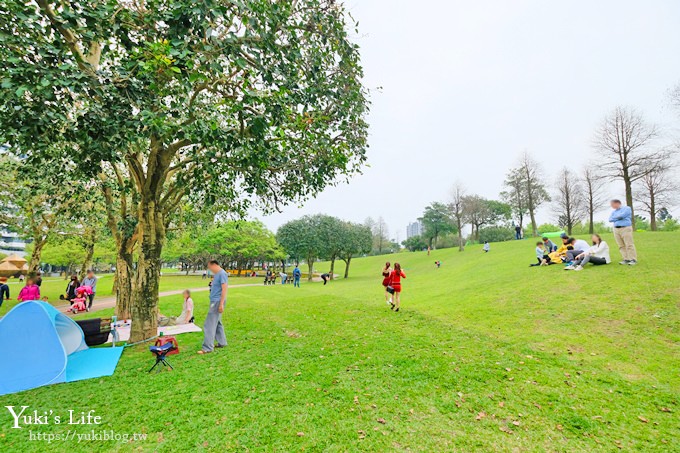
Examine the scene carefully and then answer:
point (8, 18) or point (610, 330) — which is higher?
point (8, 18)

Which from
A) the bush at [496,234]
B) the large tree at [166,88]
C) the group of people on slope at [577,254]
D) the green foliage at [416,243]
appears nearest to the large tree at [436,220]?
the bush at [496,234]

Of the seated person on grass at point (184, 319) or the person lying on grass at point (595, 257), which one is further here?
the person lying on grass at point (595, 257)

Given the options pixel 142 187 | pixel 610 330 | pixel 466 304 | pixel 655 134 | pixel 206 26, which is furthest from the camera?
pixel 655 134

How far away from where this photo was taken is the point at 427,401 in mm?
4766

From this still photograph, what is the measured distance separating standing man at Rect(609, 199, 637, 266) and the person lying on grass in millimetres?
646

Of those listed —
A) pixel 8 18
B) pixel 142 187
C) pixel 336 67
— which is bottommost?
pixel 142 187

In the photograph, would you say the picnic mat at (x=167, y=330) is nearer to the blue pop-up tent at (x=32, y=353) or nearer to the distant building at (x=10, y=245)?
the blue pop-up tent at (x=32, y=353)

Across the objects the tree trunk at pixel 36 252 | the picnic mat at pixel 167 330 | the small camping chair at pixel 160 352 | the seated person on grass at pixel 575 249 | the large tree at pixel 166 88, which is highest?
the large tree at pixel 166 88

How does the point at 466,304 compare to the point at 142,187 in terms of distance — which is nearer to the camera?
the point at 142,187

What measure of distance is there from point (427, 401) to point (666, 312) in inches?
305

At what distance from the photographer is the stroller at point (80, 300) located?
1473cm

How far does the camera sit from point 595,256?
1297 cm

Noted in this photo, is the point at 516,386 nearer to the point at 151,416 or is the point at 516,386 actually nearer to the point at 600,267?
the point at 151,416

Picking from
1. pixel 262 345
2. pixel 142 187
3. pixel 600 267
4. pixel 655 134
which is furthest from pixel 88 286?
pixel 655 134
